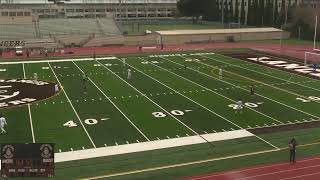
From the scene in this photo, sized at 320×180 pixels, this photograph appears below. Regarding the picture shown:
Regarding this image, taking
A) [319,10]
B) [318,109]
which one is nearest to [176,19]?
[319,10]

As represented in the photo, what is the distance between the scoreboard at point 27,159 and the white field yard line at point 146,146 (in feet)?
16.2

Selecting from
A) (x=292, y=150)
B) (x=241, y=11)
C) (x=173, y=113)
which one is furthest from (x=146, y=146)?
(x=241, y=11)

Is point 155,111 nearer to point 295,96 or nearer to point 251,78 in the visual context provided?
point 295,96

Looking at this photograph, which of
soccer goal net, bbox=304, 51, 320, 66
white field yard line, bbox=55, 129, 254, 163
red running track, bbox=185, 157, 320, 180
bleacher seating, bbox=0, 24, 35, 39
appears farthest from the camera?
bleacher seating, bbox=0, 24, 35, 39

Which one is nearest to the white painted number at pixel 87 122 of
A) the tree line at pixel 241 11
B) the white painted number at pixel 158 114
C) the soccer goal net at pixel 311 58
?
the white painted number at pixel 158 114

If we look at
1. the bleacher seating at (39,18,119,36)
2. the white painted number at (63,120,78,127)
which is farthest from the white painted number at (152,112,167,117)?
the bleacher seating at (39,18,119,36)

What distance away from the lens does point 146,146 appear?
2139 cm

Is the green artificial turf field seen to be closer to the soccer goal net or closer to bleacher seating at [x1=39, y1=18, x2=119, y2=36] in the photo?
the soccer goal net

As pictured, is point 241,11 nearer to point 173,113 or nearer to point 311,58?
point 311,58

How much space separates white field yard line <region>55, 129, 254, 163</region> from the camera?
66.0 ft

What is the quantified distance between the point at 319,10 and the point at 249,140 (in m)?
52.9

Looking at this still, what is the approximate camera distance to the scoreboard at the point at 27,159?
1421 cm

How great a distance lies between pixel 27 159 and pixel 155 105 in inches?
593

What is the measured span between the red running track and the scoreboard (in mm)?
5854
